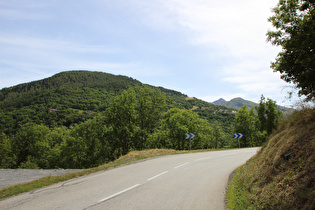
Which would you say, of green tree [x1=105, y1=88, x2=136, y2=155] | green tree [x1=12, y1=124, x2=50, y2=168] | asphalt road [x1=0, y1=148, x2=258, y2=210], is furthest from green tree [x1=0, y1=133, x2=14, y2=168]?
asphalt road [x1=0, y1=148, x2=258, y2=210]

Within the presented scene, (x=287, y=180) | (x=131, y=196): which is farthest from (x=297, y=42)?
(x=131, y=196)

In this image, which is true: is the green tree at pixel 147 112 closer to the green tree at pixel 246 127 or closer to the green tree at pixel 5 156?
the green tree at pixel 246 127

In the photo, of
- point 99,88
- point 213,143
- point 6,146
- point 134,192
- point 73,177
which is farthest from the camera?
point 99,88

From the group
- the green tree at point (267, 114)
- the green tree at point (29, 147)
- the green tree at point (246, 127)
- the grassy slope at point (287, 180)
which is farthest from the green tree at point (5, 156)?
the green tree at point (267, 114)

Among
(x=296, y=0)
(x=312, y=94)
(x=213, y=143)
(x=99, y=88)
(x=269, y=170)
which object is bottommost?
(x=213, y=143)

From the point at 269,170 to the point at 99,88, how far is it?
175474mm

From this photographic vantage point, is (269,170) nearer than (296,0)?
Yes

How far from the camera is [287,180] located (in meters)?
4.73

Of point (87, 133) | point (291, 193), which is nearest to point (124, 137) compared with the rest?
point (87, 133)

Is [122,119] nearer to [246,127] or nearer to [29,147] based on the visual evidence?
[246,127]

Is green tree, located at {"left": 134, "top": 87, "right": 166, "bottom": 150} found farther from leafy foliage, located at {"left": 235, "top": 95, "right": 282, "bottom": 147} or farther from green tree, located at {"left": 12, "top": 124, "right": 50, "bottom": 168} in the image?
green tree, located at {"left": 12, "top": 124, "right": 50, "bottom": 168}

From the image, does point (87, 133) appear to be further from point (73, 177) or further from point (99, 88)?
point (99, 88)

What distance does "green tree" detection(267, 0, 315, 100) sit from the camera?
248 inches

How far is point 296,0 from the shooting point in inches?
305
